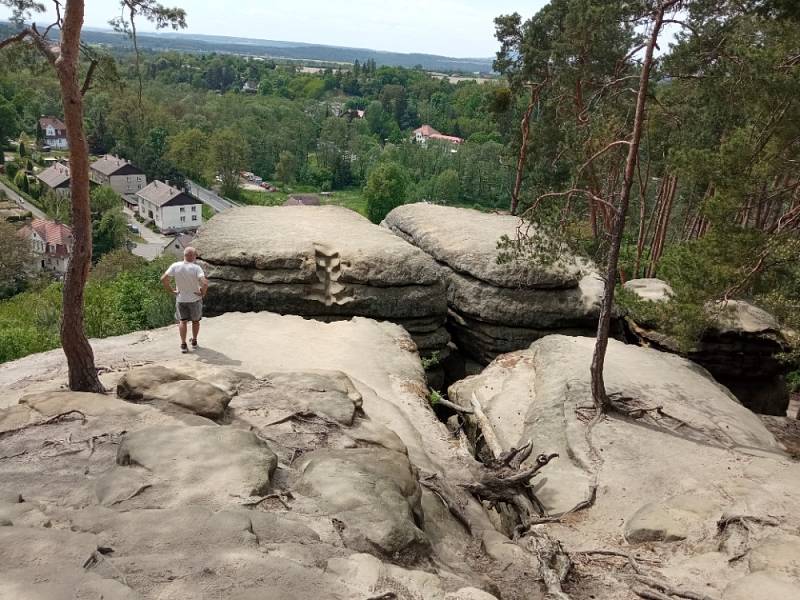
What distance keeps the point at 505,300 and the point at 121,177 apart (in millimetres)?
75064

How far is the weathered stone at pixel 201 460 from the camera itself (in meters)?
6.23

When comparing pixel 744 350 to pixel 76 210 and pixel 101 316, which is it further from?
pixel 101 316

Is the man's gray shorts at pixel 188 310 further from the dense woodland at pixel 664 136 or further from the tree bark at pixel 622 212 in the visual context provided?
the tree bark at pixel 622 212

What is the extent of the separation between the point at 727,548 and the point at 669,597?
58.7 inches

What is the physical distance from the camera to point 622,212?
10719 millimetres

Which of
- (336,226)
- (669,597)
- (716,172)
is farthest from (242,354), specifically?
(716,172)

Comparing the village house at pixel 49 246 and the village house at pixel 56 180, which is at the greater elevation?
the village house at pixel 56 180

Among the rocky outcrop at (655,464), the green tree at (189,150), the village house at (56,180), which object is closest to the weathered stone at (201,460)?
the rocky outcrop at (655,464)

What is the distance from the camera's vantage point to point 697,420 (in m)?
11.8

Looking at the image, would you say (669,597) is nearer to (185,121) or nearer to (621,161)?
(621,161)

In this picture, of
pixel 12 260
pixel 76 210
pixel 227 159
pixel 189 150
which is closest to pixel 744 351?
pixel 76 210

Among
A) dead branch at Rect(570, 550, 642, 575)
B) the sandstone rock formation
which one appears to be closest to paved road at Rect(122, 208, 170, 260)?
the sandstone rock formation

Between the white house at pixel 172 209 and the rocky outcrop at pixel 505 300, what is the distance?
59.7 meters

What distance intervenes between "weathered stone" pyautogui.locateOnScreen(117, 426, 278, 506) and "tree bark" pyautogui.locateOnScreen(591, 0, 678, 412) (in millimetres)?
6318
